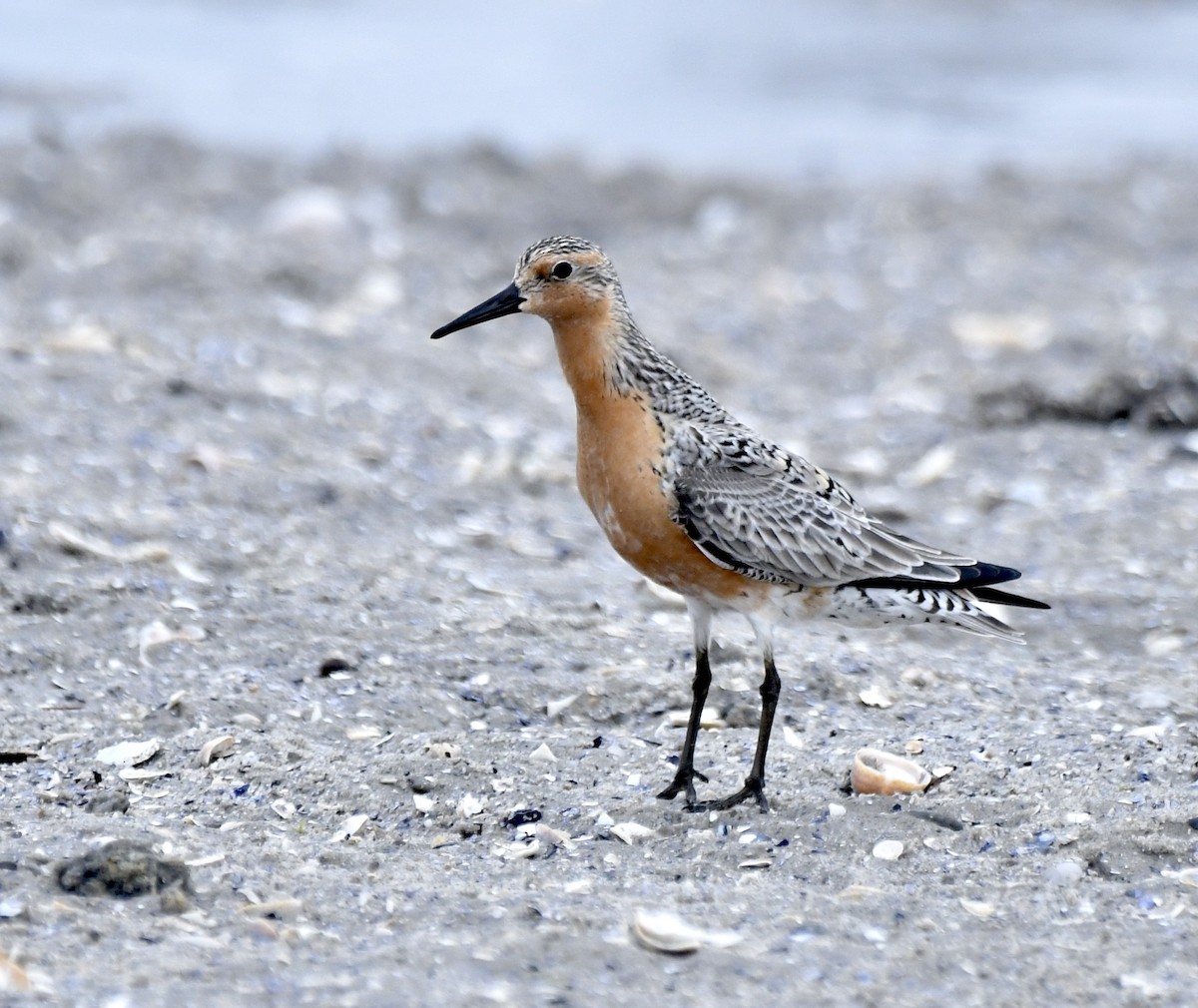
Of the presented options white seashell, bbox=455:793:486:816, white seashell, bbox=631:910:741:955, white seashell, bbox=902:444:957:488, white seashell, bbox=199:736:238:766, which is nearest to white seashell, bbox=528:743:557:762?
white seashell, bbox=455:793:486:816

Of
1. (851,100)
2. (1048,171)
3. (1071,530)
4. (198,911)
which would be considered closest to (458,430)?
(1071,530)

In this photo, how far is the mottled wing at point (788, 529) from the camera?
19.5 ft

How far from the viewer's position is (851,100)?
64.3 feet

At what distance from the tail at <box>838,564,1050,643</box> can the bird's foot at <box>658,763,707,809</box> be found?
0.87 meters

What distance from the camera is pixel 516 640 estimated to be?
7059mm

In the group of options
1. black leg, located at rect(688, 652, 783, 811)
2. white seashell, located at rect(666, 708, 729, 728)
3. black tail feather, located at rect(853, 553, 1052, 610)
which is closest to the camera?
black leg, located at rect(688, 652, 783, 811)

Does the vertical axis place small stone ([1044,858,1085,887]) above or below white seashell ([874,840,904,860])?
above

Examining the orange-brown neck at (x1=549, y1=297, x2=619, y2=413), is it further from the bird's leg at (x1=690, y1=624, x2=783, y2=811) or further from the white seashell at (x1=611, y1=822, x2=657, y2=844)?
the white seashell at (x1=611, y1=822, x2=657, y2=844)

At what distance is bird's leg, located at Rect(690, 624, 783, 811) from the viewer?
19.0 feet

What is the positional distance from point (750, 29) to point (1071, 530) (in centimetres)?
1604

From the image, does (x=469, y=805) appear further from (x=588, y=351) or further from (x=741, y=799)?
(x=588, y=351)

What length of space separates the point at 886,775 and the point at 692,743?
2.17ft

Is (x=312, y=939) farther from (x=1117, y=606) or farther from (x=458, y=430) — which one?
(x=458, y=430)

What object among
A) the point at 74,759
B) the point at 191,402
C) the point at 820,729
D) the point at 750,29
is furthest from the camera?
the point at 750,29
